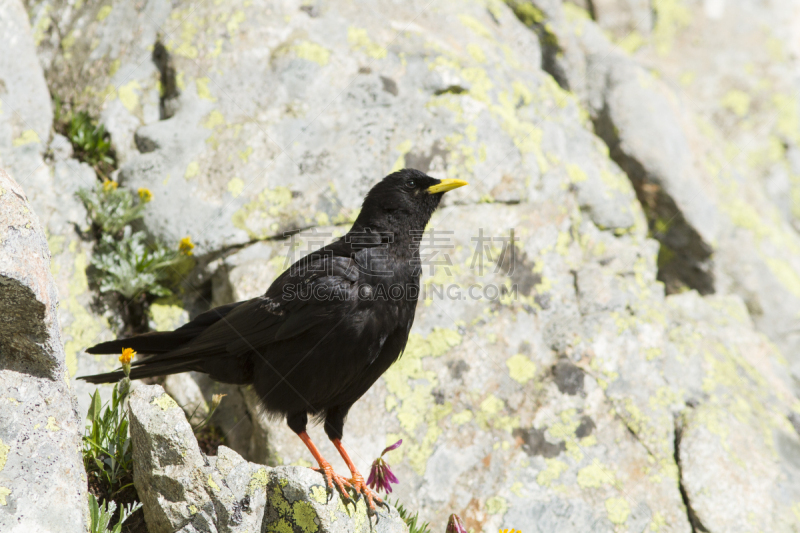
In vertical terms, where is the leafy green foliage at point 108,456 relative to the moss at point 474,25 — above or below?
below

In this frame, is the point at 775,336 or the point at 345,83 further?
the point at 775,336

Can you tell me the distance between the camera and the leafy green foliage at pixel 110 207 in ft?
17.5

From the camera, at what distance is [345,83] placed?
20.2 feet

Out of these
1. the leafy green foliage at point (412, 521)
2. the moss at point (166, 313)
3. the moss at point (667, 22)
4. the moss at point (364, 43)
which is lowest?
the moss at point (166, 313)

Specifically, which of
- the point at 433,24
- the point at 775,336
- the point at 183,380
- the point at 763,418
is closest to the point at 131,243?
the point at 183,380

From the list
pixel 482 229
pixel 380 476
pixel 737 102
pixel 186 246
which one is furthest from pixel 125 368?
pixel 737 102

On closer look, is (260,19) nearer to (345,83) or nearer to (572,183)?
(345,83)

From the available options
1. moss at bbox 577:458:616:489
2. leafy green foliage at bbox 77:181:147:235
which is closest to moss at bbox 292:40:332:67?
leafy green foliage at bbox 77:181:147:235

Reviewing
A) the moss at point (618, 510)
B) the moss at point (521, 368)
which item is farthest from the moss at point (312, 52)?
the moss at point (618, 510)

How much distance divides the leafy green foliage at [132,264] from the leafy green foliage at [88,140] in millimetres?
807

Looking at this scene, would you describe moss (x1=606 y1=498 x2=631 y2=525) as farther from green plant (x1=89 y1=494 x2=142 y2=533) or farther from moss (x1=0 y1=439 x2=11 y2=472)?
moss (x1=0 y1=439 x2=11 y2=472)

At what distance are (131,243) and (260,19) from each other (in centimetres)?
287

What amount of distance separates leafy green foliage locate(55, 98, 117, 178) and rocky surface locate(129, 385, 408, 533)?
3100 mm

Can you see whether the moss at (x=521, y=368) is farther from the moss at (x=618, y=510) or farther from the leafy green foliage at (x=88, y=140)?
the leafy green foliage at (x=88, y=140)
